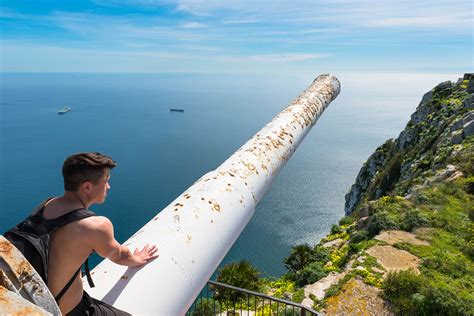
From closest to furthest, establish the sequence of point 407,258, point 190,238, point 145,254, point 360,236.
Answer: point 145,254
point 190,238
point 407,258
point 360,236

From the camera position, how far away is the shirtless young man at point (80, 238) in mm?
1534

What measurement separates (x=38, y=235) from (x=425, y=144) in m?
35.6

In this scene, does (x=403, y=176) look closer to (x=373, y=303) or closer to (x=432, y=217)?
(x=432, y=217)

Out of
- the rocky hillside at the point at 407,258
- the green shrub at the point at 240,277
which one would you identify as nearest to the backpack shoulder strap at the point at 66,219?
the rocky hillside at the point at 407,258

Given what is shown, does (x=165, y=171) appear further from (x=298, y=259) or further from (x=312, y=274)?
(x=312, y=274)

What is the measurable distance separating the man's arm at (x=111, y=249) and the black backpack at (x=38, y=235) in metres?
0.08

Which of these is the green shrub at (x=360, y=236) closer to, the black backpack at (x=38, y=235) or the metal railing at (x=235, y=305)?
the metal railing at (x=235, y=305)

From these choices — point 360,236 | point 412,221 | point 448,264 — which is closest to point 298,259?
point 360,236

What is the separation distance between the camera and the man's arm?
5.24 ft

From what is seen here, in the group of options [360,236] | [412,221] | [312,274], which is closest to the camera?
[412,221]

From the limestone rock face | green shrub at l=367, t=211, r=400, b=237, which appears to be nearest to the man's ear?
green shrub at l=367, t=211, r=400, b=237

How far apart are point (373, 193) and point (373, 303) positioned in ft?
88.1

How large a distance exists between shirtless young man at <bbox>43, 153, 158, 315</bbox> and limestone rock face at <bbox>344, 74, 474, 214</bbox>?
848 inches

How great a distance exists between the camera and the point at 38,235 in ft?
4.90
